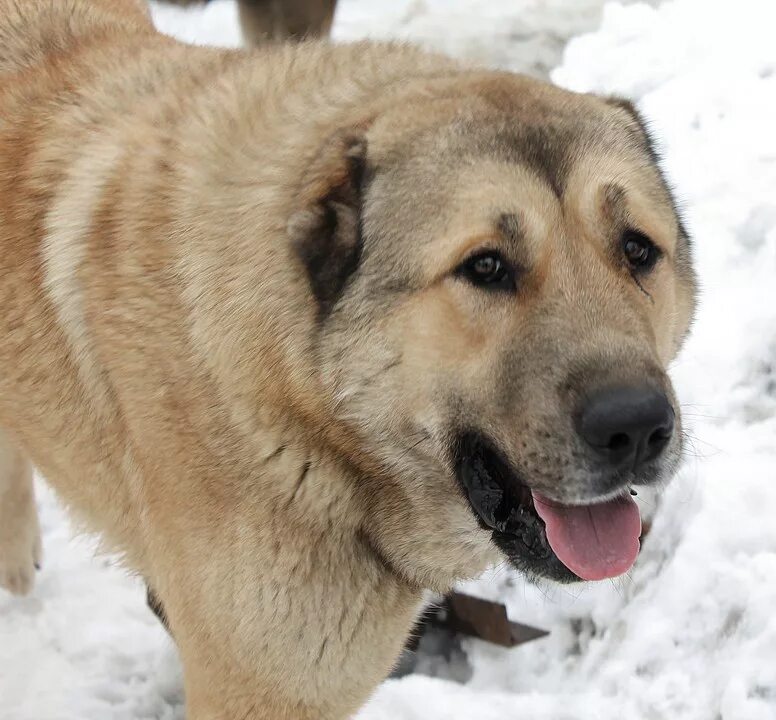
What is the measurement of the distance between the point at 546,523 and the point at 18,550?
2313 millimetres

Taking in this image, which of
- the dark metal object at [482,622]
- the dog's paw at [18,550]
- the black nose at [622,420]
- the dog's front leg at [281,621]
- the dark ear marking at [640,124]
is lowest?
the dog's paw at [18,550]

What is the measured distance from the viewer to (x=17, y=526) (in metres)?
3.62

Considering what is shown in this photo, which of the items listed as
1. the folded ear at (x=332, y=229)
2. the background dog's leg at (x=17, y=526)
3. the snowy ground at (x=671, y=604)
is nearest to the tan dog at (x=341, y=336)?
the folded ear at (x=332, y=229)

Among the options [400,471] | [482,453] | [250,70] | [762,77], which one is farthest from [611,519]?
[762,77]

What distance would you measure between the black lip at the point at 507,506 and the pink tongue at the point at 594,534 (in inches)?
1.0

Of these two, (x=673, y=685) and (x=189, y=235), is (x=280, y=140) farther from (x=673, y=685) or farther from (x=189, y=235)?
(x=673, y=685)

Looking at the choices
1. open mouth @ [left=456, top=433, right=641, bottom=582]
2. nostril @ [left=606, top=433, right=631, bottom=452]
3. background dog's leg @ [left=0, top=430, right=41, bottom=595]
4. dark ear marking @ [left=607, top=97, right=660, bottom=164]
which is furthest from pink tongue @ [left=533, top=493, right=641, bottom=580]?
background dog's leg @ [left=0, top=430, right=41, bottom=595]

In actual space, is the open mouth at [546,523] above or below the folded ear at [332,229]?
below

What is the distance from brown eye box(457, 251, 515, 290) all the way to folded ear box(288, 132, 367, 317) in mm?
253

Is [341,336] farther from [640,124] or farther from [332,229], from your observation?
[640,124]

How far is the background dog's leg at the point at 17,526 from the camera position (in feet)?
11.6

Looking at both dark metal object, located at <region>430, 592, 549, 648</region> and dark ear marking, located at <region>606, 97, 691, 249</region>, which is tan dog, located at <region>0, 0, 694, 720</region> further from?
dark metal object, located at <region>430, 592, 549, 648</region>

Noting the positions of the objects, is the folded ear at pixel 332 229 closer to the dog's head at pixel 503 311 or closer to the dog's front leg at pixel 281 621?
the dog's head at pixel 503 311

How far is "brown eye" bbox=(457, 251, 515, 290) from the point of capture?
1.96 metres
